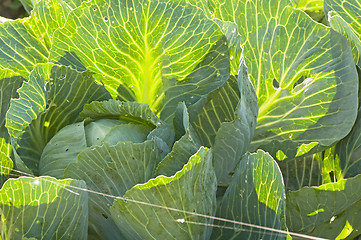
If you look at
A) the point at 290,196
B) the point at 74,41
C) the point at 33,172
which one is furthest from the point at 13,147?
the point at 290,196

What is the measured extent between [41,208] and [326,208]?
1.96 feet

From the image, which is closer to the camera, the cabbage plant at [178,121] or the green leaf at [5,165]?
the cabbage plant at [178,121]

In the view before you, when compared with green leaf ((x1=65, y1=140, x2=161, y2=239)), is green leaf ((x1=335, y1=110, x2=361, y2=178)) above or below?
below

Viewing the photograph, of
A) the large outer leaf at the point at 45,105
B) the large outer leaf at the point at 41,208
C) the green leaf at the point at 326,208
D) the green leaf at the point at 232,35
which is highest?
the green leaf at the point at 232,35

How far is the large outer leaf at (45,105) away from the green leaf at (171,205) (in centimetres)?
28

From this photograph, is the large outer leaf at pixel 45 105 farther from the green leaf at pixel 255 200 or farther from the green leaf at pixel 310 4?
the green leaf at pixel 310 4

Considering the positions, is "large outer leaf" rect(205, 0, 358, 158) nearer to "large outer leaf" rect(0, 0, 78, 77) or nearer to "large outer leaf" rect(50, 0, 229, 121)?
"large outer leaf" rect(50, 0, 229, 121)

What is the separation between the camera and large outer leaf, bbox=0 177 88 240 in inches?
39.5

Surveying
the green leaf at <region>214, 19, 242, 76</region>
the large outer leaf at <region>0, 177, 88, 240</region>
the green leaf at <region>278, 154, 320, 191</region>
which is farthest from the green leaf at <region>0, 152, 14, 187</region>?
the green leaf at <region>278, 154, 320, 191</region>

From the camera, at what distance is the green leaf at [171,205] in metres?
0.97

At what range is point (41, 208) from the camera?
102 cm

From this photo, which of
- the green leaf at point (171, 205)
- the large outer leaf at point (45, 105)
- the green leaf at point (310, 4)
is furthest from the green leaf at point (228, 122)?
the green leaf at point (310, 4)

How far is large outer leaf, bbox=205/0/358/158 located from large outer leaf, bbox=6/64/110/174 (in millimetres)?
364

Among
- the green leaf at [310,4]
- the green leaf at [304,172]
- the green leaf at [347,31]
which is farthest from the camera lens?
the green leaf at [310,4]
